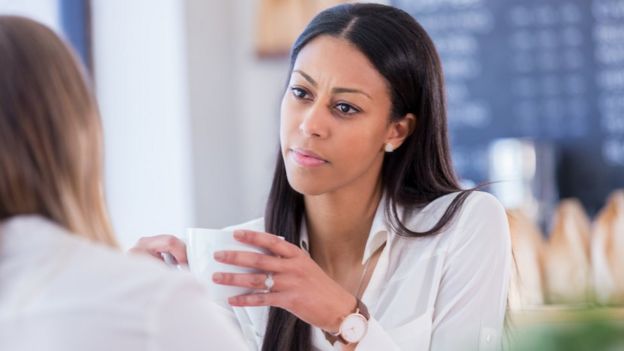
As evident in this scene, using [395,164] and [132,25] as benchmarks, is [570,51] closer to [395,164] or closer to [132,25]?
[132,25]

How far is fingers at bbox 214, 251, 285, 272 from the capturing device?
44.3 inches

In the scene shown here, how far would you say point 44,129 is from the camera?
2.64ft

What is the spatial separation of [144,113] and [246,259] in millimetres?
2727

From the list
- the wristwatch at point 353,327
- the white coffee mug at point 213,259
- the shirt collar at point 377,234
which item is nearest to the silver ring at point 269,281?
the white coffee mug at point 213,259

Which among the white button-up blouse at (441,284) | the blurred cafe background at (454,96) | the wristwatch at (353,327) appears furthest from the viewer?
the blurred cafe background at (454,96)

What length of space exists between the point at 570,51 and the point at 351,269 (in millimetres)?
2478

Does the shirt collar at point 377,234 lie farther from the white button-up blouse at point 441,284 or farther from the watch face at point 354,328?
the watch face at point 354,328

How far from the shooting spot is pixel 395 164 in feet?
5.58

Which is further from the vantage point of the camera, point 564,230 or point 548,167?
point 548,167

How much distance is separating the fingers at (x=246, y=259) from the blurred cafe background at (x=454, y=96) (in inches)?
97.1

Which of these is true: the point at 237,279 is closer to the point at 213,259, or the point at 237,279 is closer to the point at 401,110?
the point at 213,259

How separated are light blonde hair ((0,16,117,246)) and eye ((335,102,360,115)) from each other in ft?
2.52

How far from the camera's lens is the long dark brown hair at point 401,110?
5.20 ft

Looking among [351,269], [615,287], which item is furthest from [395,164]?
[615,287]
